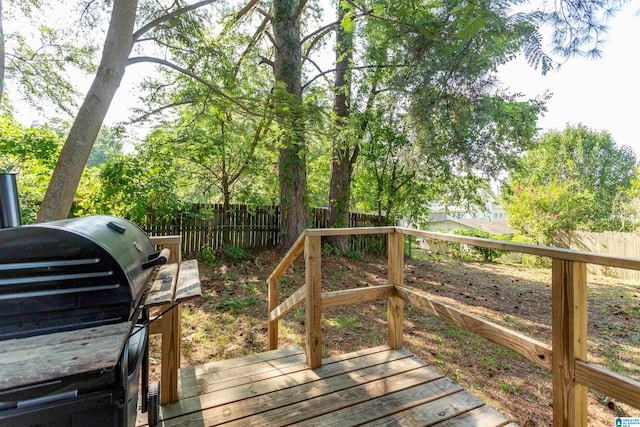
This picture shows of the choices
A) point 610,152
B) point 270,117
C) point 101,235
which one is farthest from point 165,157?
point 610,152

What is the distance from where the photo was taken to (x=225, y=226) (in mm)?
6641

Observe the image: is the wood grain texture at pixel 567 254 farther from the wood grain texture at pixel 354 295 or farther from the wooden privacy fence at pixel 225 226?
the wooden privacy fence at pixel 225 226

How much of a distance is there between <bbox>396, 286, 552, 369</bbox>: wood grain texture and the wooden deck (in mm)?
483

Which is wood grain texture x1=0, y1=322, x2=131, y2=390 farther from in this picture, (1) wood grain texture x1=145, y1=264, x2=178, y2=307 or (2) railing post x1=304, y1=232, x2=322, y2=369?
(2) railing post x1=304, y1=232, x2=322, y2=369

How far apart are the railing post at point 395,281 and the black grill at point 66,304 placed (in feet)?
6.13

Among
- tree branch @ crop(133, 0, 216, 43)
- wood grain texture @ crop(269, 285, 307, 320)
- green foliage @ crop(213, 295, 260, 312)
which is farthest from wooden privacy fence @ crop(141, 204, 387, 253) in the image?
wood grain texture @ crop(269, 285, 307, 320)

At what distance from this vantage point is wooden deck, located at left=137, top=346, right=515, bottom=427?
1.64 m

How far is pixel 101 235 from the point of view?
1.19 m

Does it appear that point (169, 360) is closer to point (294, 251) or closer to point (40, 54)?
point (294, 251)

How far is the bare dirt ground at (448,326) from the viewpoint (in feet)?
8.42

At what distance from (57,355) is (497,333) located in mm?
1910

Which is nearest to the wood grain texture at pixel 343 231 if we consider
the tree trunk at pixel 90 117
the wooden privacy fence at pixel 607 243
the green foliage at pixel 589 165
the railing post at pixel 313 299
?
the railing post at pixel 313 299

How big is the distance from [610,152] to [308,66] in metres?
27.8

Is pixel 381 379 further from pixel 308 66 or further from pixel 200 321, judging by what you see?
pixel 308 66
